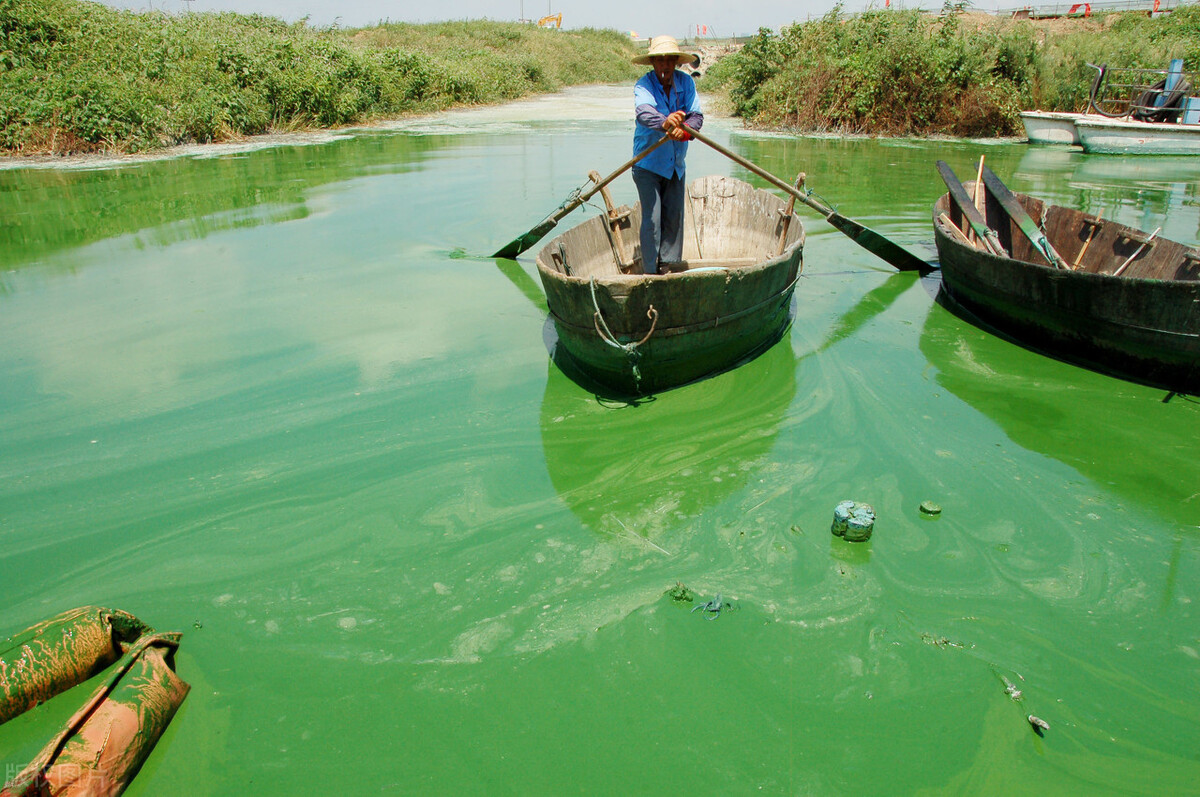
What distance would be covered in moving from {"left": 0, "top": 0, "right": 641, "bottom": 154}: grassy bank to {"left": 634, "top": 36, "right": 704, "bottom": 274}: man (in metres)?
11.3

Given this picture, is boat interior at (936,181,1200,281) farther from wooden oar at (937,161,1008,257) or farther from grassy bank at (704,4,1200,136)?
grassy bank at (704,4,1200,136)

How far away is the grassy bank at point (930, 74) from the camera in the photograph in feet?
47.4

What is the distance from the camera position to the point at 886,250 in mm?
6047

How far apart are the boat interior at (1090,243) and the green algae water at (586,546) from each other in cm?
94

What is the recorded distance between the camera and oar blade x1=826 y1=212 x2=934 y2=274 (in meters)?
5.73

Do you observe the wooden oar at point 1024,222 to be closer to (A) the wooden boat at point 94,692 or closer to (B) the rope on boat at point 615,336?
(B) the rope on boat at point 615,336

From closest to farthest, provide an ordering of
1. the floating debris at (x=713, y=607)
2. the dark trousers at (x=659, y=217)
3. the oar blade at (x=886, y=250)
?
the floating debris at (x=713, y=607) → the dark trousers at (x=659, y=217) → the oar blade at (x=886, y=250)

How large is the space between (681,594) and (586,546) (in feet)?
1.56

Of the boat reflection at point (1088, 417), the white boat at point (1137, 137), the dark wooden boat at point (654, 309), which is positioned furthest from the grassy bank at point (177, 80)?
the white boat at point (1137, 137)

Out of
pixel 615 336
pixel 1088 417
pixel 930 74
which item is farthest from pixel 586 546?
pixel 930 74

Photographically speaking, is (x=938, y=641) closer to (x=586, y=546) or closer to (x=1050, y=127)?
(x=586, y=546)

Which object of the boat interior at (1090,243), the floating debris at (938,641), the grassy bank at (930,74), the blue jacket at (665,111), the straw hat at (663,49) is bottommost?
the floating debris at (938,641)

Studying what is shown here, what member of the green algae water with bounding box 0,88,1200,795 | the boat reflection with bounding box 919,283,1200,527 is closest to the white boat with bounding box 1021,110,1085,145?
the green algae water with bounding box 0,88,1200,795

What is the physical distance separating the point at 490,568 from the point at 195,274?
4.81m
